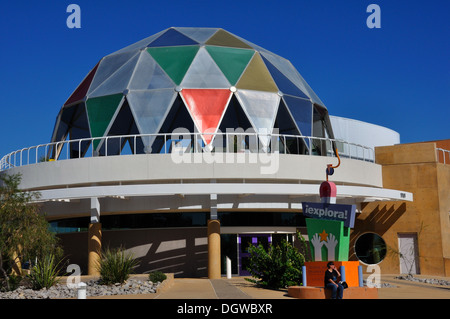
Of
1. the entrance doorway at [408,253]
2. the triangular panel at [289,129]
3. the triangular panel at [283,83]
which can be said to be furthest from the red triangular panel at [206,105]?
the entrance doorway at [408,253]

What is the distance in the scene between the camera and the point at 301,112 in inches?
1348

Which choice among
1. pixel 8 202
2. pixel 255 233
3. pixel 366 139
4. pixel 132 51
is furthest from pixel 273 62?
pixel 366 139

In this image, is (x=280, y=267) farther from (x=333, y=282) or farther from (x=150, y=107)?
(x=150, y=107)

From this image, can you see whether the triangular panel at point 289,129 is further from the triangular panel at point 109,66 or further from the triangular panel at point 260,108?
the triangular panel at point 109,66

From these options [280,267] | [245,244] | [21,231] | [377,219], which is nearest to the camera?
[280,267]

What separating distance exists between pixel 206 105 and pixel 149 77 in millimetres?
3673

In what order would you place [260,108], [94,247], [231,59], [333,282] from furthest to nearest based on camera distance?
1. [231,59]
2. [260,108]
3. [94,247]
4. [333,282]

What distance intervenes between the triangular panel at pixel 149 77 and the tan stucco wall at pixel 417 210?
41.2ft

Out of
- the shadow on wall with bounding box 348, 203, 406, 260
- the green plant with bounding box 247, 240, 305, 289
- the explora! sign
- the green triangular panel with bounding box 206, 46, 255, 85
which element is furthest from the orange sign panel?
the green triangular panel with bounding box 206, 46, 255, 85

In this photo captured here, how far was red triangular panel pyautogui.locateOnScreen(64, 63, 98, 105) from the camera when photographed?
3575 centimetres

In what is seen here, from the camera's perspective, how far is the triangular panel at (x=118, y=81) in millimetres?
33281

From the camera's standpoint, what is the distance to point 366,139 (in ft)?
195

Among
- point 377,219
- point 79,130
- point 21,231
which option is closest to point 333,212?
point 21,231

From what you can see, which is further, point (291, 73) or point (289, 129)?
point (291, 73)
